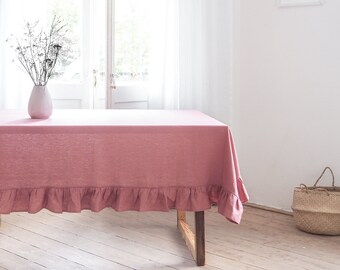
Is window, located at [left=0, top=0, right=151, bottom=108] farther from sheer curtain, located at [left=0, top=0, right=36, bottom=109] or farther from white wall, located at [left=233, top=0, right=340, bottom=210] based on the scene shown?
white wall, located at [left=233, top=0, right=340, bottom=210]

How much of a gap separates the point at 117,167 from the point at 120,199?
6.0 inches

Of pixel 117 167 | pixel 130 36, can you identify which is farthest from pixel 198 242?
pixel 130 36

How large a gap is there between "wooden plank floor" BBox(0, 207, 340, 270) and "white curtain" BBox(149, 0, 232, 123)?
86 cm

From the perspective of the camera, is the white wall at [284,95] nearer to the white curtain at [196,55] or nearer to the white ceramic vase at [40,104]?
the white curtain at [196,55]

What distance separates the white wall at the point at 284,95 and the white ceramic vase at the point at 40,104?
1.63 metres

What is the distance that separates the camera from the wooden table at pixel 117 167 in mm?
2330

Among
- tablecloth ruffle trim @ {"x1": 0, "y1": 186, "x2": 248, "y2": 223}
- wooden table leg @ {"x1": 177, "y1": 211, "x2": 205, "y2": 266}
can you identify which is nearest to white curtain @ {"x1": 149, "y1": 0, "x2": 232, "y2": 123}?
wooden table leg @ {"x1": 177, "y1": 211, "x2": 205, "y2": 266}

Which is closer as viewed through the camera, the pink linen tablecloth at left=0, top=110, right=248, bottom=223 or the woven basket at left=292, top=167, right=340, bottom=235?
the pink linen tablecloth at left=0, top=110, right=248, bottom=223

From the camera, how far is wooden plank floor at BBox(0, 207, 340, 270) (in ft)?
8.86

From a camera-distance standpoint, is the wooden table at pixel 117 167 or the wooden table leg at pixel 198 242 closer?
the wooden table at pixel 117 167

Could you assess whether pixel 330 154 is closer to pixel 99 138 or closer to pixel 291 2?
pixel 291 2

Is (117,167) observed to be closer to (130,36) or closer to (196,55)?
(196,55)

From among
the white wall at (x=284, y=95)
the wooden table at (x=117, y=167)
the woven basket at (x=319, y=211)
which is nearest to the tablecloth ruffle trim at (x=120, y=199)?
the wooden table at (x=117, y=167)

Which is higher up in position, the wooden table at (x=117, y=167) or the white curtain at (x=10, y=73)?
the white curtain at (x=10, y=73)
